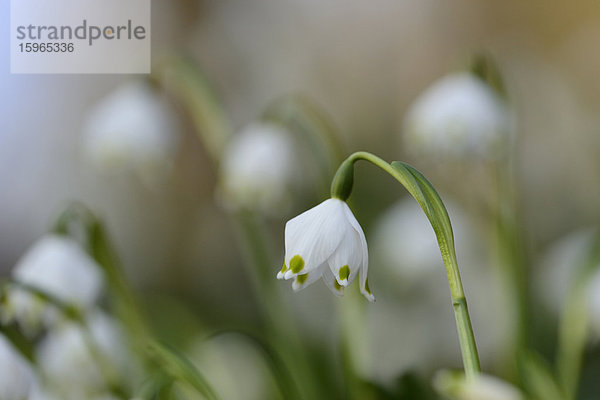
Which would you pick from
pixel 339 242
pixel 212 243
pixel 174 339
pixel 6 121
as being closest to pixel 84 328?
pixel 339 242

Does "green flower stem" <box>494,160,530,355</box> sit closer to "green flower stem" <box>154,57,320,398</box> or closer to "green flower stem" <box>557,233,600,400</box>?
"green flower stem" <box>557,233,600,400</box>

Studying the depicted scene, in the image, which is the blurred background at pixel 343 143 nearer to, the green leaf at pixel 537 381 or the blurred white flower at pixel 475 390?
the green leaf at pixel 537 381

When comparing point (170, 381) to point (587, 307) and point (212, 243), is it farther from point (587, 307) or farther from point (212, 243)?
point (212, 243)

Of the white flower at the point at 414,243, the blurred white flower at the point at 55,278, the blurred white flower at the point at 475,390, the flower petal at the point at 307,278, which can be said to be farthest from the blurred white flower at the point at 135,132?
the blurred white flower at the point at 475,390

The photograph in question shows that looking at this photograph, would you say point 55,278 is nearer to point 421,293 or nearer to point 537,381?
point 537,381

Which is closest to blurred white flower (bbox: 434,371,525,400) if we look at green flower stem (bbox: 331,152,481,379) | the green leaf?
green flower stem (bbox: 331,152,481,379)
